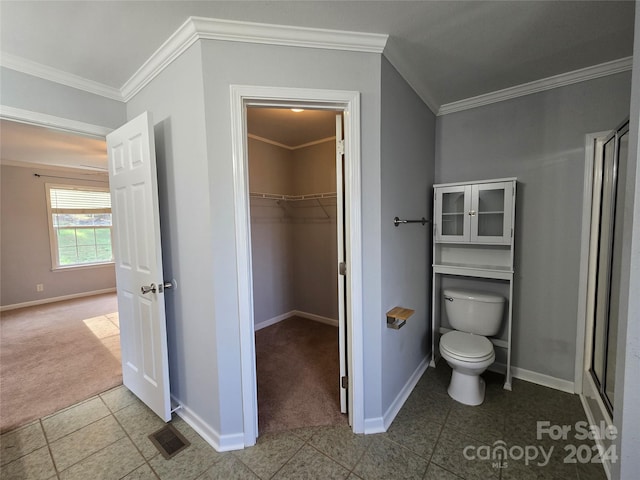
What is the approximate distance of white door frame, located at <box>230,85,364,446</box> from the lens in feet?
4.87

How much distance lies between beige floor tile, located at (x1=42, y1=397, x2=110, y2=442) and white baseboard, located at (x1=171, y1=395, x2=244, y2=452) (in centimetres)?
67

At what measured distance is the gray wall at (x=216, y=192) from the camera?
4.80 ft

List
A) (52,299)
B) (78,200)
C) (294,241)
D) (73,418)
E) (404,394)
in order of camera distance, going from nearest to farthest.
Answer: (73,418) < (404,394) < (294,241) < (52,299) < (78,200)

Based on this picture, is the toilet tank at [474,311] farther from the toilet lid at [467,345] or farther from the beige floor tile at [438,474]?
the beige floor tile at [438,474]

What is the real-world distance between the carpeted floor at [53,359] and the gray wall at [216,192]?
4.06 ft

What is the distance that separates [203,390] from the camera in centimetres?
169

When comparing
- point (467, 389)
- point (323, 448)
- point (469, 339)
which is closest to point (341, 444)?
point (323, 448)

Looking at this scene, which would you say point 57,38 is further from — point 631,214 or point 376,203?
point 631,214

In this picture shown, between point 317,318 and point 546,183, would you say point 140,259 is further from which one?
point 546,183

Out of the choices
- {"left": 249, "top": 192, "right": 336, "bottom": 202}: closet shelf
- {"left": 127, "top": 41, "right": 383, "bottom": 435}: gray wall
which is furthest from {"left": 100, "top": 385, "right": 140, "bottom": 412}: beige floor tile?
{"left": 249, "top": 192, "right": 336, "bottom": 202}: closet shelf

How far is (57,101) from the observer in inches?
72.5

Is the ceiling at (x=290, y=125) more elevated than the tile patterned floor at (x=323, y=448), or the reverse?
the ceiling at (x=290, y=125)

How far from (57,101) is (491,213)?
3.24 metres

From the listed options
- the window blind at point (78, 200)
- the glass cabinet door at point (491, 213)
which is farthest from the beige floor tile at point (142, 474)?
the window blind at point (78, 200)
